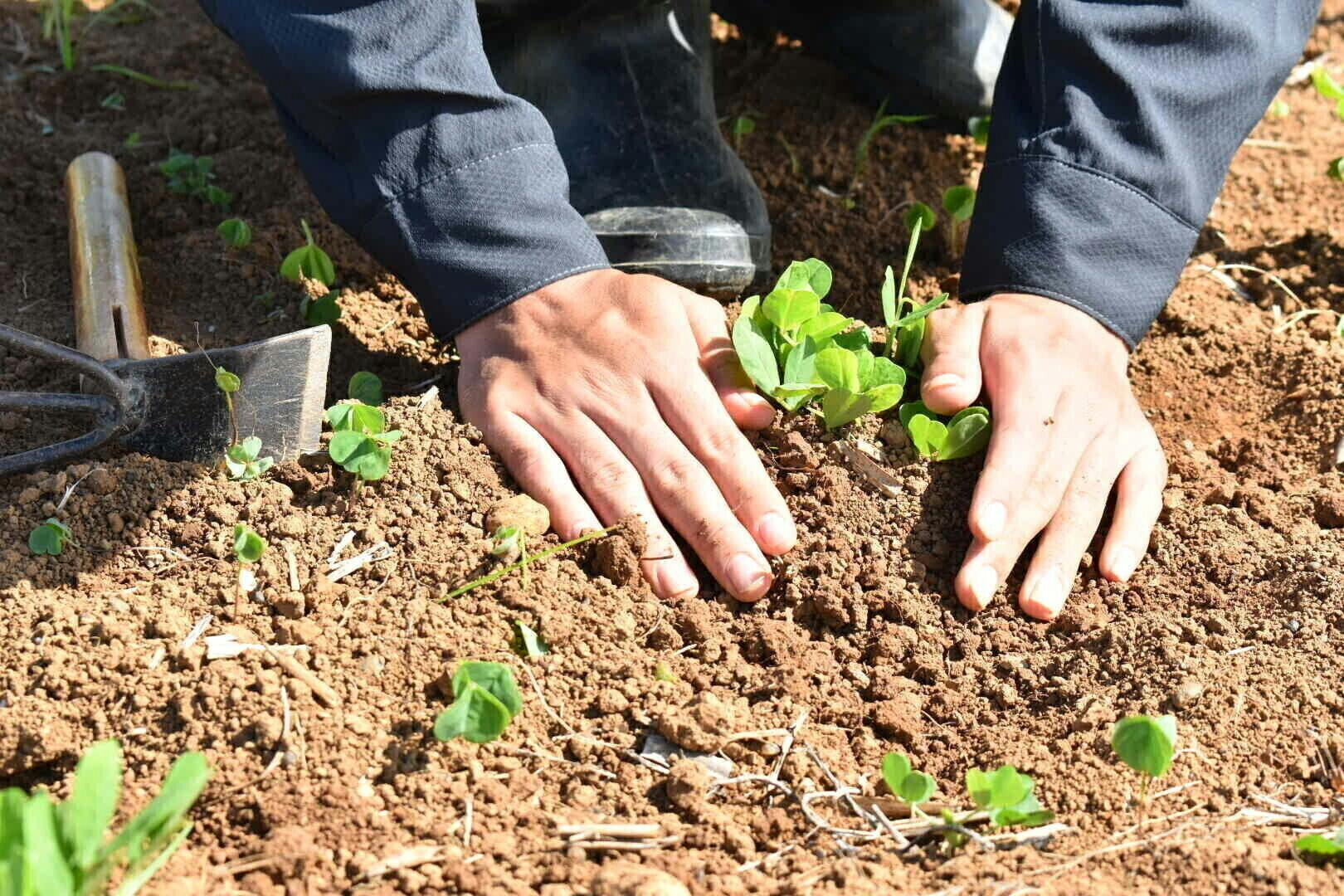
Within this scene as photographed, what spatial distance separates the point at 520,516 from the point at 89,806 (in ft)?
2.42

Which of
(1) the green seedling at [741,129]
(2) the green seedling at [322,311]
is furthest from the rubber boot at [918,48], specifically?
(2) the green seedling at [322,311]

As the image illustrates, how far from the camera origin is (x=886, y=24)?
9.80 ft

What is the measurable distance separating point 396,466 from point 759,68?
192 cm

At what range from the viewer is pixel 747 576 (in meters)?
1.78

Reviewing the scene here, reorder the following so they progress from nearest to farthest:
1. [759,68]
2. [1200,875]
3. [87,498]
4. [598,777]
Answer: [1200,875] → [598,777] → [87,498] → [759,68]

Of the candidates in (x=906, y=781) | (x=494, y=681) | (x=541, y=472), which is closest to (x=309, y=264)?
(x=541, y=472)

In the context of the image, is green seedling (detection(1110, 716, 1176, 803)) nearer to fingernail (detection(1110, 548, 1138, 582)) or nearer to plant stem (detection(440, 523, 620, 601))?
fingernail (detection(1110, 548, 1138, 582))

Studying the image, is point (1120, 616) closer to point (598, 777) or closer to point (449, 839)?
point (598, 777)

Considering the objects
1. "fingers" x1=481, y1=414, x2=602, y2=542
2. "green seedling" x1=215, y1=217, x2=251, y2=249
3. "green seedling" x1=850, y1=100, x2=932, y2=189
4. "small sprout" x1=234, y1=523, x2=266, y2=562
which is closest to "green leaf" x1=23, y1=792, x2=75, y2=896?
"small sprout" x1=234, y1=523, x2=266, y2=562

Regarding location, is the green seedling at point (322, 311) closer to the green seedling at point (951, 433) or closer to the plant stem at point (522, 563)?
the plant stem at point (522, 563)

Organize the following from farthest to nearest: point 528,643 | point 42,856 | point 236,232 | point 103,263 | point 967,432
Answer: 1. point 236,232
2. point 103,263
3. point 967,432
4. point 528,643
5. point 42,856

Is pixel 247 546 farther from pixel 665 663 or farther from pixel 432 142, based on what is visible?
pixel 432 142

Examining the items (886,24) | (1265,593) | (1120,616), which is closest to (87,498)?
(1120,616)

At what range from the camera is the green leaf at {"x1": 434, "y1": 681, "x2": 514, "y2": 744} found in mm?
1473
